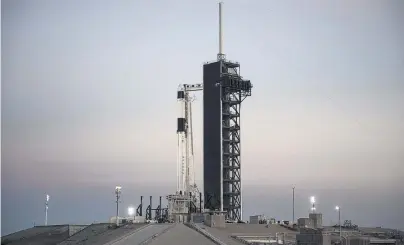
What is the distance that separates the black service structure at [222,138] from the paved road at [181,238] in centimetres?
1434

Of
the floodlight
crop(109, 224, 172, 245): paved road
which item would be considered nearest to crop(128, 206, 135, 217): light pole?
the floodlight

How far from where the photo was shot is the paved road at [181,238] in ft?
86.7

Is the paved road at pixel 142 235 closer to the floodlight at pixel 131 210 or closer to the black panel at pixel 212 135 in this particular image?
the floodlight at pixel 131 210

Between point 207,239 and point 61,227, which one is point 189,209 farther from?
point 207,239

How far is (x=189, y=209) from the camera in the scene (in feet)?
138

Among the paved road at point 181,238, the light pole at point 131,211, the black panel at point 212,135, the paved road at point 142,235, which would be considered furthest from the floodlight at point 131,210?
the paved road at point 181,238

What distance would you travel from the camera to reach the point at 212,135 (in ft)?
146

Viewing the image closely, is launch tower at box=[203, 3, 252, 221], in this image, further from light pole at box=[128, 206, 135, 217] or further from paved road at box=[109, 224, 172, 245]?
paved road at box=[109, 224, 172, 245]

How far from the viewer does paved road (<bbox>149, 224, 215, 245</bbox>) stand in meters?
26.4

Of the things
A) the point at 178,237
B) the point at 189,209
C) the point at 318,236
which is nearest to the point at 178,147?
the point at 189,209

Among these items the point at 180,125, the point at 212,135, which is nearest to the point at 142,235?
the point at 180,125

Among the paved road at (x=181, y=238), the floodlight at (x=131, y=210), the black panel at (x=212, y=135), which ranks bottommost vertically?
the paved road at (x=181, y=238)

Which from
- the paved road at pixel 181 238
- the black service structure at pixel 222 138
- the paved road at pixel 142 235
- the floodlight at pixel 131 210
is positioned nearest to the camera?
the paved road at pixel 181 238

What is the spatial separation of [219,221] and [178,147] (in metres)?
12.4
